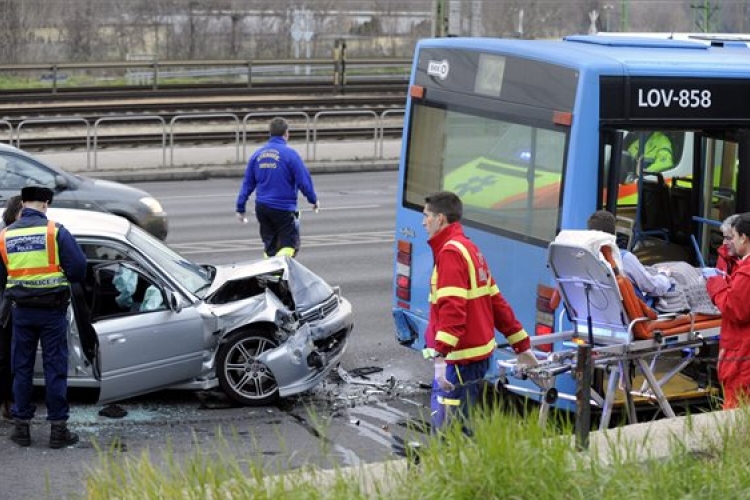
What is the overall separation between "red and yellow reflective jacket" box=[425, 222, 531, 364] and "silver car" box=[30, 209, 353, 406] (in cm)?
241

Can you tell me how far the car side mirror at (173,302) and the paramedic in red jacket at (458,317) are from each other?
102 inches

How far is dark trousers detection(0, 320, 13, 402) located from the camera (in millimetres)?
9609

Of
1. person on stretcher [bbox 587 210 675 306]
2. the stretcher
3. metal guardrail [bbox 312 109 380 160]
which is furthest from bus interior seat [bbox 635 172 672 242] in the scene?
metal guardrail [bbox 312 109 380 160]

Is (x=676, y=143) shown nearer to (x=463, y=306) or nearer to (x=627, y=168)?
(x=627, y=168)

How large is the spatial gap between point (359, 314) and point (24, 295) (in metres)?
5.37

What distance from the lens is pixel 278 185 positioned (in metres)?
14.1

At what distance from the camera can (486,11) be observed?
62812mm

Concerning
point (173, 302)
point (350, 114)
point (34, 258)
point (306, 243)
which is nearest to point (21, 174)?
point (306, 243)

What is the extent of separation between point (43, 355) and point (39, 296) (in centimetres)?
41

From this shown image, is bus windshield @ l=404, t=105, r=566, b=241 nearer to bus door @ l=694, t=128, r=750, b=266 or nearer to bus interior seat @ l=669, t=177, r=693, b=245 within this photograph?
bus door @ l=694, t=128, r=750, b=266

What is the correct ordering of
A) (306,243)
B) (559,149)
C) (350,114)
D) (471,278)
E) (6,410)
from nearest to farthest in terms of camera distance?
(471,278), (559,149), (6,410), (306,243), (350,114)

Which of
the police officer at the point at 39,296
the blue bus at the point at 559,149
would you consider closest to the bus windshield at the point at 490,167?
the blue bus at the point at 559,149

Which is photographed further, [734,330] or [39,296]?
[39,296]

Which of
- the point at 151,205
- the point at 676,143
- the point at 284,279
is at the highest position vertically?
the point at 676,143
